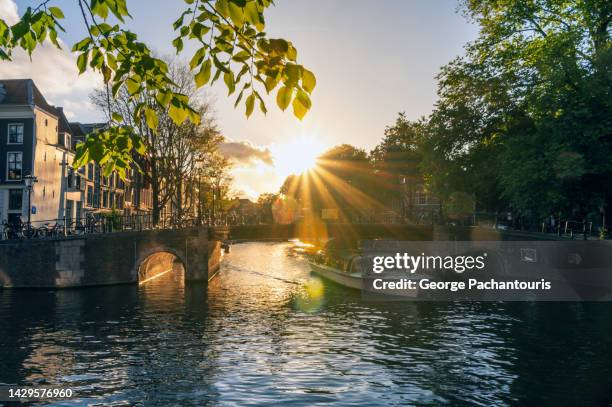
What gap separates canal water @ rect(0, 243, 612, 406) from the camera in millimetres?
16328

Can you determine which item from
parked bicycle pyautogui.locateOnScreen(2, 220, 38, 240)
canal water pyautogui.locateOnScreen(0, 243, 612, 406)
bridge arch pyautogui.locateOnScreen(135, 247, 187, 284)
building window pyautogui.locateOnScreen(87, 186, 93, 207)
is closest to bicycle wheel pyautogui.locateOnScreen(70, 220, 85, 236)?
parked bicycle pyautogui.locateOnScreen(2, 220, 38, 240)

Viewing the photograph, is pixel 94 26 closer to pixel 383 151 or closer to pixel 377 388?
pixel 377 388

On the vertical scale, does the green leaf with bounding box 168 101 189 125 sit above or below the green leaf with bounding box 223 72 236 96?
below

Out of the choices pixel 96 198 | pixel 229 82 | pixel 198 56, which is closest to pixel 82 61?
pixel 198 56

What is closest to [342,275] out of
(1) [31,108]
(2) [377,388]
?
(2) [377,388]

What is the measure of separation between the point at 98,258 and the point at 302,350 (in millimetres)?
23298

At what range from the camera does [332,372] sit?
1834 cm

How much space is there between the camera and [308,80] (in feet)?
14.0

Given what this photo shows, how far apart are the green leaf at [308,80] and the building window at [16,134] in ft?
175

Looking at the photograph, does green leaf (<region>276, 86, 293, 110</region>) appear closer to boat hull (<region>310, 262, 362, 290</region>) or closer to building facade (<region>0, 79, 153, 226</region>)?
boat hull (<region>310, 262, 362, 290</region>)

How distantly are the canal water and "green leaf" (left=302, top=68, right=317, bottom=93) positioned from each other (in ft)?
42.0

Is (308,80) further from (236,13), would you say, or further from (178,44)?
(178,44)

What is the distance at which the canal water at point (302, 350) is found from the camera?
16328 millimetres

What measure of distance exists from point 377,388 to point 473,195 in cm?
3150
